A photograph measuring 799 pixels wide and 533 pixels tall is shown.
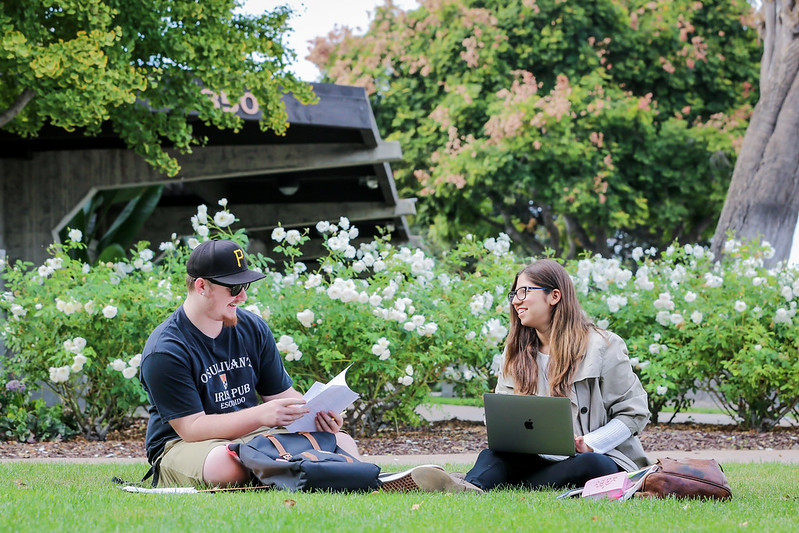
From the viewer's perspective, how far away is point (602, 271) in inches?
377

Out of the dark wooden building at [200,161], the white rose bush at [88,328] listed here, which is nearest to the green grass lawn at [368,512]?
the white rose bush at [88,328]

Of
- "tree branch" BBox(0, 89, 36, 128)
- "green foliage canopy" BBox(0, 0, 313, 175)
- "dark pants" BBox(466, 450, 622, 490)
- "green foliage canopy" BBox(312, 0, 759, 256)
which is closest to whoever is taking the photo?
"dark pants" BBox(466, 450, 622, 490)

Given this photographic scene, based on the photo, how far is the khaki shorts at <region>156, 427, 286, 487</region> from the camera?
4.69 m

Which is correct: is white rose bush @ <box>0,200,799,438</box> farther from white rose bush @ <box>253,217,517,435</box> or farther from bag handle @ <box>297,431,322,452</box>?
bag handle @ <box>297,431,322,452</box>

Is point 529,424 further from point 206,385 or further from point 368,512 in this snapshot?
point 206,385

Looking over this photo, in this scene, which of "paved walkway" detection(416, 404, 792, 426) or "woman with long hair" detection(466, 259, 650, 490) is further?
"paved walkway" detection(416, 404, 792, 426)

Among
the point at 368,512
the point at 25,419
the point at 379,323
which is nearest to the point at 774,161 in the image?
the point at 379,323

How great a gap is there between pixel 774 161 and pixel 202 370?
36.6 ft

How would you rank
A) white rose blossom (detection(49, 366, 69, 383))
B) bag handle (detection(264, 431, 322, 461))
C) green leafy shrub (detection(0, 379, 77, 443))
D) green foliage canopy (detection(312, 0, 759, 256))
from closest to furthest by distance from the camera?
1. bag handle (detection(264, 431, 322, 461))
2. white rose blossom (detection(49, 366, 69, 383))
3. green leafy shrub (detection(0, 379, 77, 443))
4. green foliage canopy (detection(312, 0, 759, 256))

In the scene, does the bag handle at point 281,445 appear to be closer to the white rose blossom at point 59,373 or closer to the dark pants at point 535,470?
the dark pants at point 535,470

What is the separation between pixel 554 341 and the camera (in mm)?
5090

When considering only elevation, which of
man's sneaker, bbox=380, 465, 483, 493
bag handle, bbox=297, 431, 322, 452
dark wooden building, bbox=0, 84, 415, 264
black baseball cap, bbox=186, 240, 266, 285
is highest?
dark wooden building, bbox=0, 84, 415, 264

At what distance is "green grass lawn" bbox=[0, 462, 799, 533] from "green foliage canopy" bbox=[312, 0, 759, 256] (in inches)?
696

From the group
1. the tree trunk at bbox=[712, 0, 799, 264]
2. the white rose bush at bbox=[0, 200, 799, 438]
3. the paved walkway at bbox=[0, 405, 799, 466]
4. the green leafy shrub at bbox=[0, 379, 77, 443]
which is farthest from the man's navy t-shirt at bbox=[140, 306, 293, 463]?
the tree trunk at bbox=[712, 0, 799, 264]
